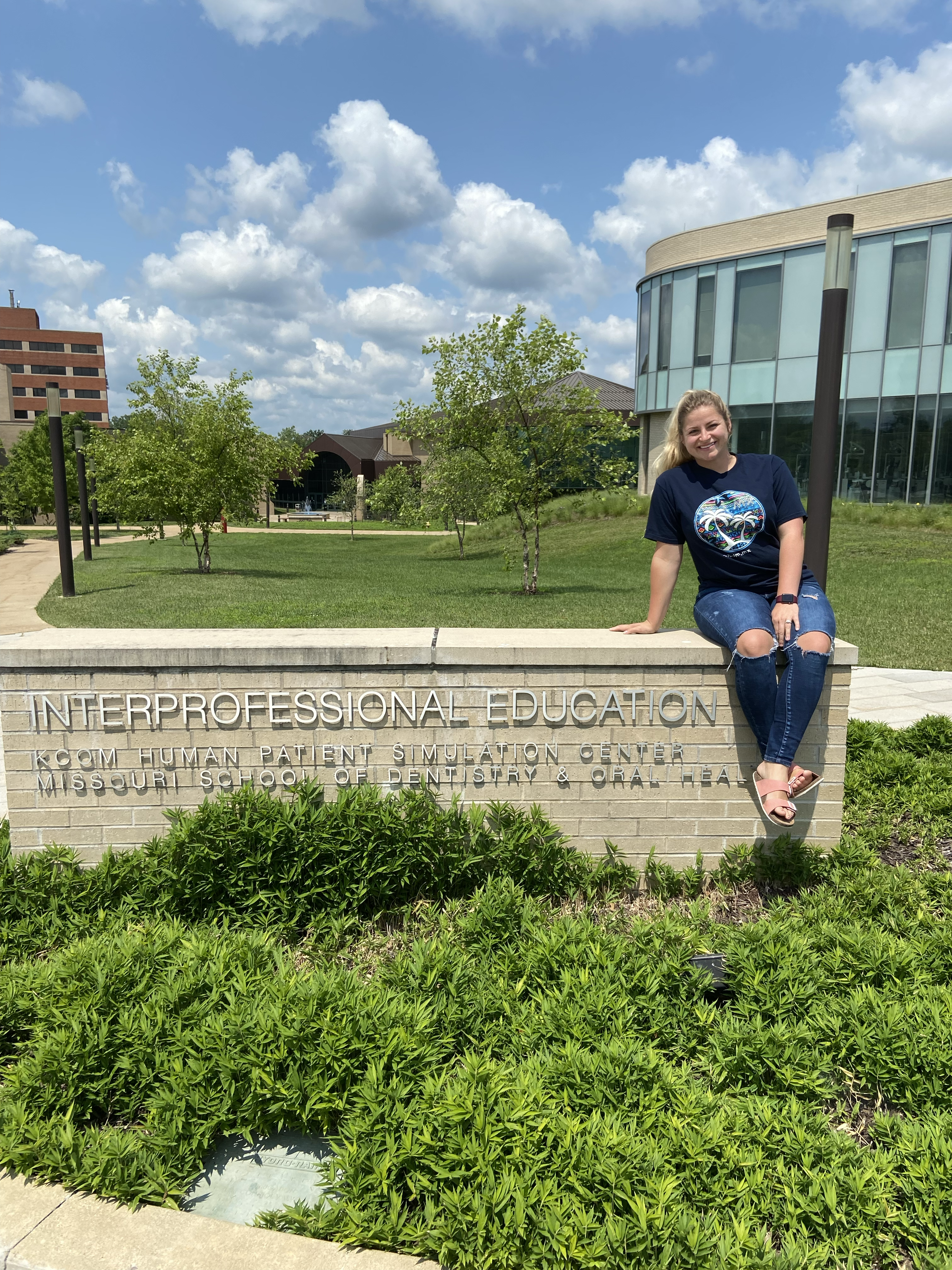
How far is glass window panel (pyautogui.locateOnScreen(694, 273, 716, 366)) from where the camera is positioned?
29922 millimetres

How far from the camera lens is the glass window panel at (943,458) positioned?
25359 millimetres

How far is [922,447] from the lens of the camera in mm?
26000

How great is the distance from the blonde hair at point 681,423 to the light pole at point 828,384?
99 cm

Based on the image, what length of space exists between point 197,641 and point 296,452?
66.3 ft

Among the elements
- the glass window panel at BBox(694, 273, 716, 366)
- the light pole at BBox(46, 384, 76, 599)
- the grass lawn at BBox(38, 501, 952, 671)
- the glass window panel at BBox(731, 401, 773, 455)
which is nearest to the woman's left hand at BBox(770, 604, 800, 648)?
the grass lawn at BBox(38, 501, 952, 671)

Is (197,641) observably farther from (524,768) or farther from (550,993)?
(550,993)

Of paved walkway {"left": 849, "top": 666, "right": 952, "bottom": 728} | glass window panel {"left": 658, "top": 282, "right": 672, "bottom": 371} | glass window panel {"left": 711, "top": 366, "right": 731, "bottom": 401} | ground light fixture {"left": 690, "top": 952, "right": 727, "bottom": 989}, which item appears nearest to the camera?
ground light fixture {"left": 690, "top": 952, "right": 727, "bottom": 989}

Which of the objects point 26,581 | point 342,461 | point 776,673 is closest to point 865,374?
point 26,581

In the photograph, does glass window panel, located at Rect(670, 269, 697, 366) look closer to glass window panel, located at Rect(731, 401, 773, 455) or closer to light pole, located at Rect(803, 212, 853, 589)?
glass window panel, located at Rect(731, 401, 773, 455)

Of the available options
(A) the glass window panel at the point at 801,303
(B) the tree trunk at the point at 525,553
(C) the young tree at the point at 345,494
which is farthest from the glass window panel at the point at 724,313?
(C) the young tree at the point at 345,494

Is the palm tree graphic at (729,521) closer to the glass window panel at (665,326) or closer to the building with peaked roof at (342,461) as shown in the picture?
the glass window panel at (665,326)

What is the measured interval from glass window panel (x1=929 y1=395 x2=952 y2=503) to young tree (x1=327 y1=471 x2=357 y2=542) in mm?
39689

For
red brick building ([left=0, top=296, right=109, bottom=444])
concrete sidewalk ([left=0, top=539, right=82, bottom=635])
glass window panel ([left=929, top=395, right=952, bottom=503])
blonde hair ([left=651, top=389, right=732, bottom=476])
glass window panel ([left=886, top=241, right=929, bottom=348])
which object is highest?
red brick building ([left=0, top=296, right=109, bottom=444])

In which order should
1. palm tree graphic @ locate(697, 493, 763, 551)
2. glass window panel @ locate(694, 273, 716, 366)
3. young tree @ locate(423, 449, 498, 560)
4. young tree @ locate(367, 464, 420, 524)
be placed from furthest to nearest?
1. young tree @ locate(367, 464, 420, 524)
2. glass window panel @ locate(694, 273, 716, 366)
3. young tree @ locate(423, 449, 498, 560)
4. palm tree graphic @ locate(697, 493, 763, 551)
